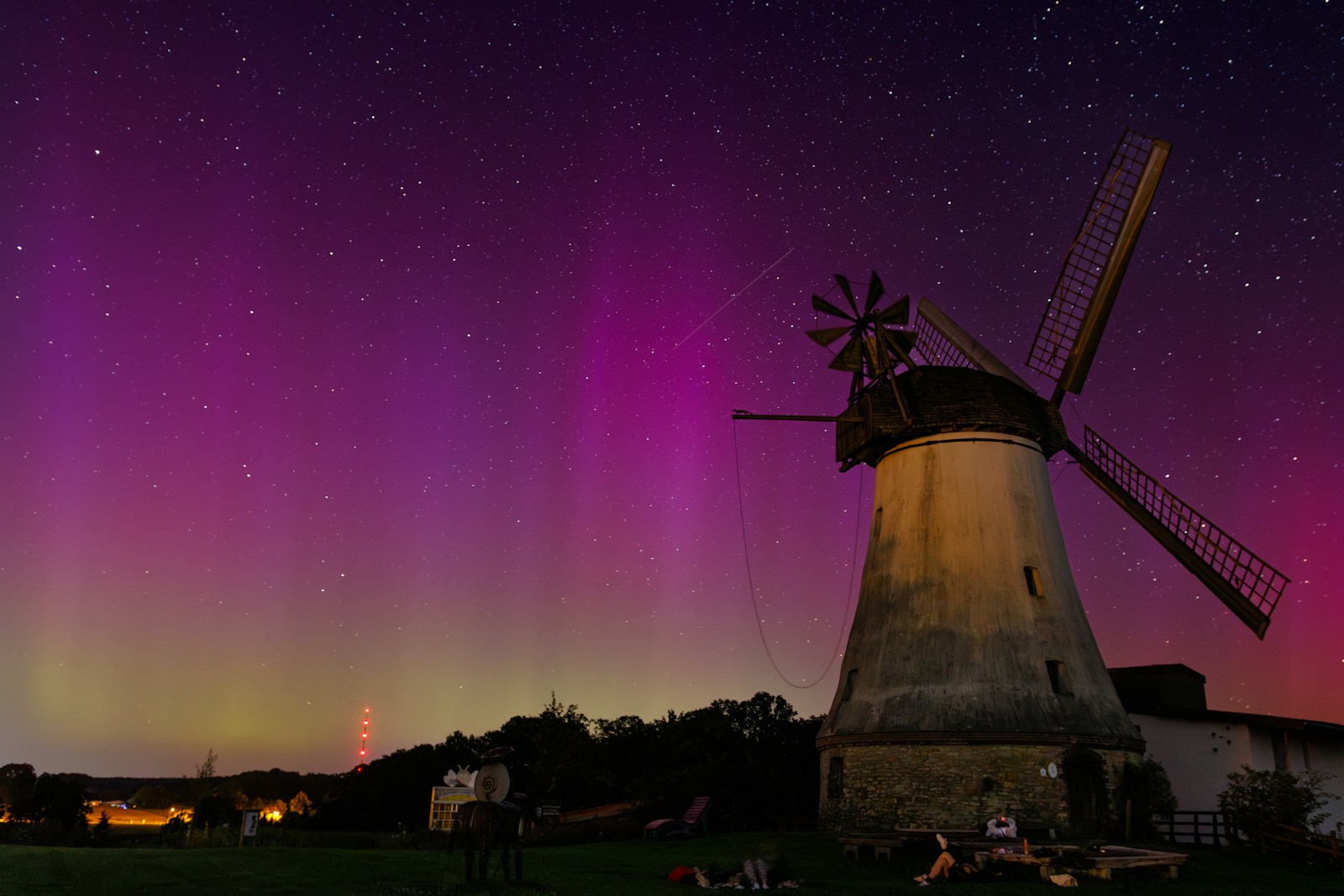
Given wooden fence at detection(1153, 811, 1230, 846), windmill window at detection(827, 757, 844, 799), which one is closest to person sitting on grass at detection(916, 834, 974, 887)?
windmill window at detection(827, 757, 844, 799)

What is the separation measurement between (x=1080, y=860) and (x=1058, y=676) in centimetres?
840

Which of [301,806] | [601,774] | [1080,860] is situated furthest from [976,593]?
[301,806]

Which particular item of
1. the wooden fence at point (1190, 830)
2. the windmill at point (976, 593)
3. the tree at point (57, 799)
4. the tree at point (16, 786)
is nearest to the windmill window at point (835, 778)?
the windmill at point (976, 593)

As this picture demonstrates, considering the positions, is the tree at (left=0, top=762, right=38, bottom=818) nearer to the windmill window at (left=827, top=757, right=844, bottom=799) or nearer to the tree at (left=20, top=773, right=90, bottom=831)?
the tree at (left=20, top=773, right=90, bottom=831)

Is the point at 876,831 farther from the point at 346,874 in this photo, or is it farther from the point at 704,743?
the point at 704,743

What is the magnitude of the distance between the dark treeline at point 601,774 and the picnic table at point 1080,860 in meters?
14.4

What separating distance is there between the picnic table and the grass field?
29 centimetres

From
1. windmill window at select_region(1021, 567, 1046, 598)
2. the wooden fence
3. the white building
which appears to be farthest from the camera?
the white building

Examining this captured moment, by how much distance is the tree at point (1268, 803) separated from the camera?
24.4m

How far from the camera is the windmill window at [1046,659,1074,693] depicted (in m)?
25.8

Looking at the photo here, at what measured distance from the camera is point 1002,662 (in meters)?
25.8

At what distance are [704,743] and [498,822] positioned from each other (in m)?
28.1

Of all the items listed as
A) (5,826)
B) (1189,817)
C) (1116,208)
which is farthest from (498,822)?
(1116,208)

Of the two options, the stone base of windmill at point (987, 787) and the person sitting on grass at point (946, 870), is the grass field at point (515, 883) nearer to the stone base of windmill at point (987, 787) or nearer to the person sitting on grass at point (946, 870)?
the person sitting on grass at point (946, 870)
